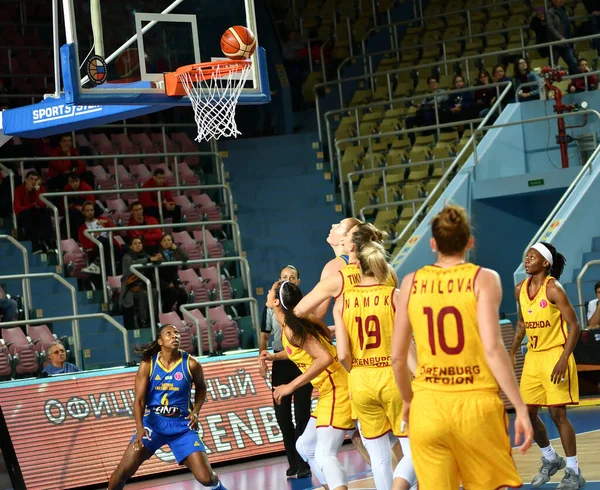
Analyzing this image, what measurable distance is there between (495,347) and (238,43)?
5295 millimetres

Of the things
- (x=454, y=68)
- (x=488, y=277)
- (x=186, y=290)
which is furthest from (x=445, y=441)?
(x=454, y=68)

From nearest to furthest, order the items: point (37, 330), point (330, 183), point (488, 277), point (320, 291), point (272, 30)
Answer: point (488, 277), point (320, 291), point (37, 330), point (330, 183), point (272, 30)

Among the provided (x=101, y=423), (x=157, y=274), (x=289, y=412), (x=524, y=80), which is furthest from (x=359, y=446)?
(x=524, y=80)

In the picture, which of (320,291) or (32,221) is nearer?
(320,291)

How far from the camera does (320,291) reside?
716 centimetres

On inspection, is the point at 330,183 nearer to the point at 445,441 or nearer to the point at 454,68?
the point at 454,68

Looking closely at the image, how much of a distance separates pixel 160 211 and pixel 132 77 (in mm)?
8014

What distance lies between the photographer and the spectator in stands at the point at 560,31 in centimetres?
1883

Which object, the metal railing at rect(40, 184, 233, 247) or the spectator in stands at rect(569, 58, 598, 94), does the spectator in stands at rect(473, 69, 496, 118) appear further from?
the metal railing at rect(40, 184, 233, 247)

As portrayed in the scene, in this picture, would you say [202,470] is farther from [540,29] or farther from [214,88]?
[540,29]

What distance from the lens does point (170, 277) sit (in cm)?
1600

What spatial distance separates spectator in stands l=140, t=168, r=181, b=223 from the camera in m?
17.6

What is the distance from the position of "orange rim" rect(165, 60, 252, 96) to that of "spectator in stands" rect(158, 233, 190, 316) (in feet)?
21.4

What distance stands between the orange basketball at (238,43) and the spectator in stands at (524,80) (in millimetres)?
9611
